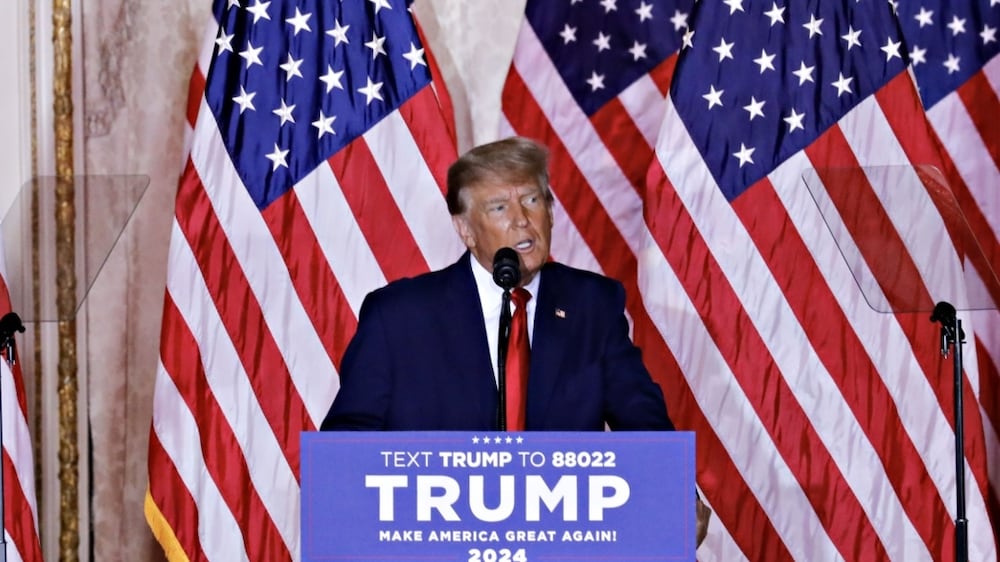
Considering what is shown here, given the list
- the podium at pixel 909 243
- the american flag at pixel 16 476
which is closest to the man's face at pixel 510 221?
the podium at pixel 909 243

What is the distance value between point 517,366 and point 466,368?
0.11 m

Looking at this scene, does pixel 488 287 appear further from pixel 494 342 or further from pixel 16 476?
pixel 16 476

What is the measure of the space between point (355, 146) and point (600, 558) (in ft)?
6.43

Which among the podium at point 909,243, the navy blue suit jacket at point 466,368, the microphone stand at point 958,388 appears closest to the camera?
the microphone stand at point 958,388

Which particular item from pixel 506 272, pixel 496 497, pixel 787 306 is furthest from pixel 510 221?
pixel 787 306

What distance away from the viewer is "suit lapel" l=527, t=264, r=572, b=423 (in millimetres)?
3242

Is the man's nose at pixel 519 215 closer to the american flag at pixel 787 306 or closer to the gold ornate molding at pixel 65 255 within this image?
the american flag at pixel 787 306

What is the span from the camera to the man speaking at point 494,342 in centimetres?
325

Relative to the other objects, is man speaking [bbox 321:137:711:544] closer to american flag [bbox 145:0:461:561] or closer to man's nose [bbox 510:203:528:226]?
man's nose [bbox 510:203:528:226]

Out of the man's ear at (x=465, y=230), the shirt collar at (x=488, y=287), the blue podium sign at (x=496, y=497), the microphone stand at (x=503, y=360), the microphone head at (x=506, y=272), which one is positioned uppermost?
the man's ear at (x=465, y=230)

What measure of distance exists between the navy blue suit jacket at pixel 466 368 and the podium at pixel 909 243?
663 millimetres

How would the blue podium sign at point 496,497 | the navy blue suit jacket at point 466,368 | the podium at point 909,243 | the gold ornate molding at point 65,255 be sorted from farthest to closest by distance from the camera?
the gold ornate molding at point 65,255 → the podium at point 909,243 → the navy blue suit jacket at point 466,368 → the blue podium sign at point 496,497

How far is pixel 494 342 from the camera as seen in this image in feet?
10.9

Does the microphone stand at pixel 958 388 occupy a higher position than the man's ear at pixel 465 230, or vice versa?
the man's ear at pixel 465 230
